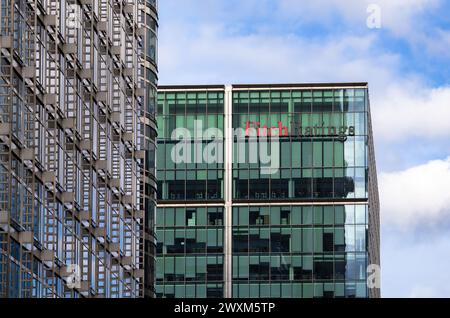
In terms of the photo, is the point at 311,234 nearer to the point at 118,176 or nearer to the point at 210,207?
the point at 210,207

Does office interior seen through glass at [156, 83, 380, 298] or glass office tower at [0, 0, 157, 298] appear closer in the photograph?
glass office tower at [0, 0, 157, 298]

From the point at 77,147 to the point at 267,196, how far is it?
77.5 m

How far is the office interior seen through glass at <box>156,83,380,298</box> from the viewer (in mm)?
146625

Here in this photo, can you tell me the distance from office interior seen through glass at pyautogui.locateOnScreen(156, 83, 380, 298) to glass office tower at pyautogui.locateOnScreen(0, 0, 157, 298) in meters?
50.0

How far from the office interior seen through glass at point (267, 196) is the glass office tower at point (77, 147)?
50020 millimetres

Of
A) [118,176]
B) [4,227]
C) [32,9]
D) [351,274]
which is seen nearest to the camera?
[4,227]

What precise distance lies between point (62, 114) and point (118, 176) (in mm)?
16185

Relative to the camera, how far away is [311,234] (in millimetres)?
147500

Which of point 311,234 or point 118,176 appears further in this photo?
point 311,234

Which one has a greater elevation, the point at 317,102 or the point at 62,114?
the point at 317,102

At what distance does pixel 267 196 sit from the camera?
150 m

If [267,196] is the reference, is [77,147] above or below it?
below
